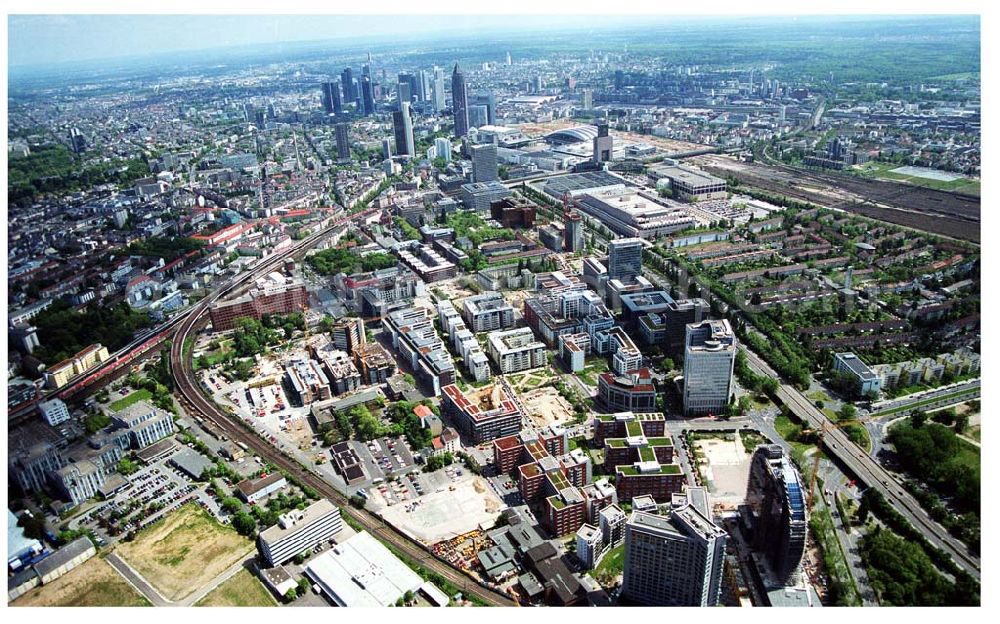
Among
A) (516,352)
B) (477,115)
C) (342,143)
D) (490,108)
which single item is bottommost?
(516,352)

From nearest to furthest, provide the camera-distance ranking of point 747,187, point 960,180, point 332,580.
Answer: point 332,580 < point 960,180 < point 747,187

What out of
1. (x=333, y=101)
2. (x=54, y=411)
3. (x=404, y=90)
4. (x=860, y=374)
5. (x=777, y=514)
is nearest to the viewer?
(x=777, y=514)

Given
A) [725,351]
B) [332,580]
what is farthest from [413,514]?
[725,351]

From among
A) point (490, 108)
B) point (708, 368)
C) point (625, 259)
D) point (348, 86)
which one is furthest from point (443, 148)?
point (708, 368)

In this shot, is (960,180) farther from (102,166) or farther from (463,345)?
→ (102,166)

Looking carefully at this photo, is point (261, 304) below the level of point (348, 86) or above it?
below

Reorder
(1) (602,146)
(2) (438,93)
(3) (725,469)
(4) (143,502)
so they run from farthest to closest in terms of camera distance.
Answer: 1. (2) (438,93)
2. (1) (602,146)
3. (3) (725,469)
4. (4) (143,502)

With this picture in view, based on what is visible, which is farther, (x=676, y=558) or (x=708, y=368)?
(x=708, y=368)

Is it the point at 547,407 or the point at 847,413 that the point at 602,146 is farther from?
the point at 847,413
